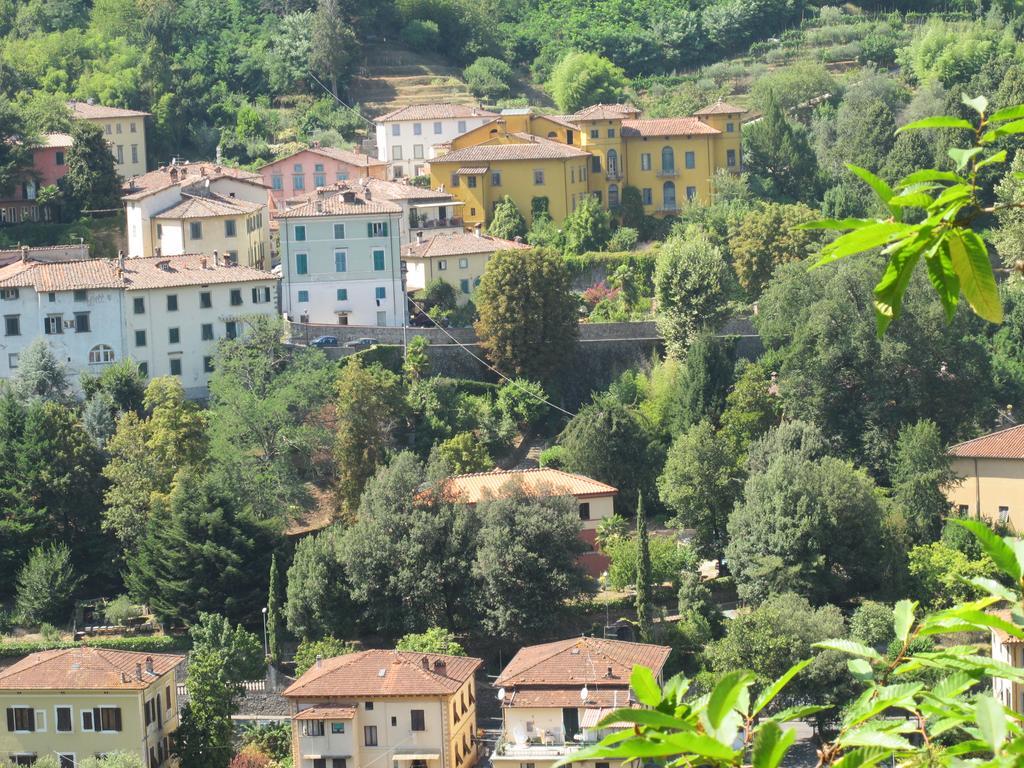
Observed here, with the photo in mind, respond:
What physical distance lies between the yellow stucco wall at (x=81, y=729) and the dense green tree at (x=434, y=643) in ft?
17.0

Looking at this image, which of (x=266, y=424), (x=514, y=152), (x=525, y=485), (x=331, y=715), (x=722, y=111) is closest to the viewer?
(x=331, y=715)

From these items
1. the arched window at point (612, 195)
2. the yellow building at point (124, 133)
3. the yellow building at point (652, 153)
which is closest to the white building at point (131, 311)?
the yellow building at point (652, 153)

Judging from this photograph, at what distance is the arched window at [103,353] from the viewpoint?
49.2 meters

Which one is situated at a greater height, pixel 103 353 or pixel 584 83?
pixel 584 83

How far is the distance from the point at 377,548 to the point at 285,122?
3587 cm

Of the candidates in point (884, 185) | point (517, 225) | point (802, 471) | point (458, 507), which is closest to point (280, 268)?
point (517, 225)

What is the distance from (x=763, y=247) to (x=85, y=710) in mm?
24203

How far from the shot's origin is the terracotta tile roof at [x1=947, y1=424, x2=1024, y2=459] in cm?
4512

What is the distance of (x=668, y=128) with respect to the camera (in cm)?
6262

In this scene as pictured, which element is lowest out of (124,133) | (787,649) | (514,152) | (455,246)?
(787,649)

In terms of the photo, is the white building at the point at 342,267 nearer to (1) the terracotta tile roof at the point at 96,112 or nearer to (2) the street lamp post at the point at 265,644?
(2) the street lamp post at the point at 265,644

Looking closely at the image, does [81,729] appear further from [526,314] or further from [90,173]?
[90,173]

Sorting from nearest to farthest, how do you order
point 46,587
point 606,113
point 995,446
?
point 46,587
point 995,446
point 606,113

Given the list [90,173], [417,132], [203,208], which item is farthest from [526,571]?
[417,132]
